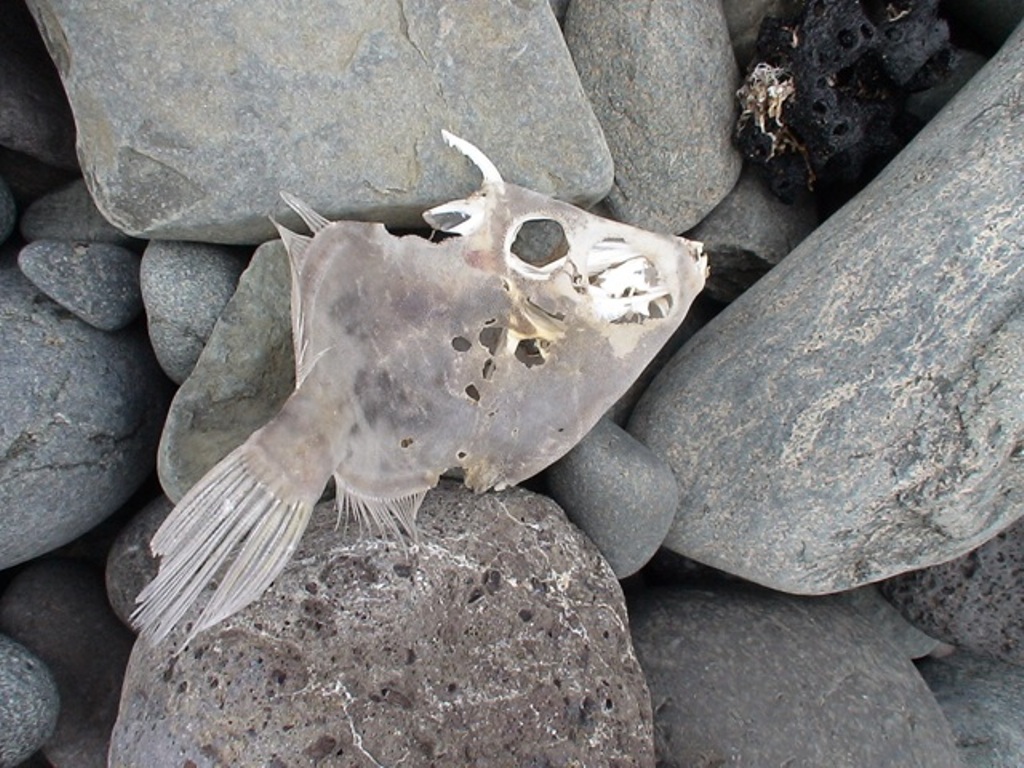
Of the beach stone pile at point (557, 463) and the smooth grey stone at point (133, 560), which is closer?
the beach stone pile at point (557, 463)

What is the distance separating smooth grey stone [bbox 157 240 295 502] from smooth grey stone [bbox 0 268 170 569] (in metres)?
0.28

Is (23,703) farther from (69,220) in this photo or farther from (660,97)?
(660,97)

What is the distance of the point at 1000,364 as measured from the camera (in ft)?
7.14

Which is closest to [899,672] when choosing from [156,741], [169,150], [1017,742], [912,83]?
[1017,742]

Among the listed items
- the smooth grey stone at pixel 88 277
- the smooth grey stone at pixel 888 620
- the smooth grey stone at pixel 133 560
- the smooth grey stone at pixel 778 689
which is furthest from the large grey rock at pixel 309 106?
the smooth grey stone at pixel 888 620

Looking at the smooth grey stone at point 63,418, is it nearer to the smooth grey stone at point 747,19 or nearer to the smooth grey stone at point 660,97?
the smooth grey stone at point 660,97

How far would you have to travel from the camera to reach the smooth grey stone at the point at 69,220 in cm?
249

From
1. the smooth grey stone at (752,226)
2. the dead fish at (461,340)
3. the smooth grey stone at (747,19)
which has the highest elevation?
the smooth grey stone at (747,19)

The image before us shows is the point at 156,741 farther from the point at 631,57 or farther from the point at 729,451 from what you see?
the point at 631,57

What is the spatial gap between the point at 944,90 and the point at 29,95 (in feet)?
9.23

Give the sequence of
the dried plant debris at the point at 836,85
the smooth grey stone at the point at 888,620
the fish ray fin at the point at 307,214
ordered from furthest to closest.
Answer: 1. the smooth grey stone at the point at 888,620
2. the dried plant debris at the point at 836,85
3. the fish ray fin at the point at 307,214

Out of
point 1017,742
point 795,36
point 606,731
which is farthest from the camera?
point 1017,742

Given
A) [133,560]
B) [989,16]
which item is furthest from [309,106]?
[989,16]

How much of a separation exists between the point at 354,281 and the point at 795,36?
1480mm
